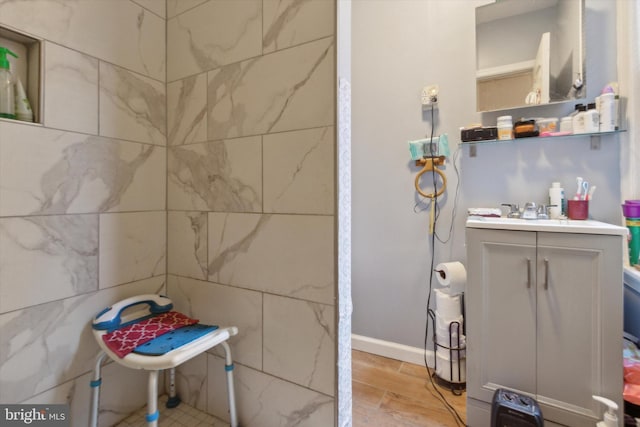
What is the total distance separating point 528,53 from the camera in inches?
62.9

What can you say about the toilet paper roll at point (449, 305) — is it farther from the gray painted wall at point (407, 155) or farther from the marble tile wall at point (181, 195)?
the marble tile wall at point (181, 195)

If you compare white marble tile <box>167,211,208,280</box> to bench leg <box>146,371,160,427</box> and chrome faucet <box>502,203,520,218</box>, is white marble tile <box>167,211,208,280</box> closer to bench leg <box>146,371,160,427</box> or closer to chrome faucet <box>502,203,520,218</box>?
bench leg <box>146,371,160,427</box>

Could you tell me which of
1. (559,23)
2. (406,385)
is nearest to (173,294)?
(406,385)

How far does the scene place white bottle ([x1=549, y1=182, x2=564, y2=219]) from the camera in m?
1.47

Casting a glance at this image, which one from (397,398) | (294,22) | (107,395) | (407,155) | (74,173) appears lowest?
(397,398)

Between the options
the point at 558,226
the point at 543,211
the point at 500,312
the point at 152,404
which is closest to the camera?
the point at 152,404

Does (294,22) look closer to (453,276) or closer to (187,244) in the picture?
(187,244)

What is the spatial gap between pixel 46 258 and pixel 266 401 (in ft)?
3.14

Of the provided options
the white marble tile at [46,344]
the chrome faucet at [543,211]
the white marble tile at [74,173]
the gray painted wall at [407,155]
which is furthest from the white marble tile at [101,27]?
the chrome faucet at [543,211]

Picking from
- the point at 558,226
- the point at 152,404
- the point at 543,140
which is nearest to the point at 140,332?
the point at 152,404

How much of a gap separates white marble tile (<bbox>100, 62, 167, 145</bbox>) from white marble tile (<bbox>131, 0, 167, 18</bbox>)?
331 mm

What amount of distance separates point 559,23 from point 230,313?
2263 millimetres

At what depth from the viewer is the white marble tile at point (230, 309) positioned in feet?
3.65

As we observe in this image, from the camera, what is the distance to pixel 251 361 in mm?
1121
